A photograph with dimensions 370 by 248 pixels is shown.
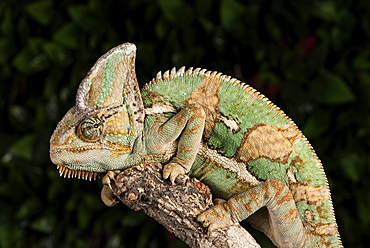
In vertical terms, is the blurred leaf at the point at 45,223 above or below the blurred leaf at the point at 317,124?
below

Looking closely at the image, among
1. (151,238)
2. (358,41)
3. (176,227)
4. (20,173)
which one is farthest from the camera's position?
(20,173)

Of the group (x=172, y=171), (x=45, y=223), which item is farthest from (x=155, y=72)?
(x=172, y=171)

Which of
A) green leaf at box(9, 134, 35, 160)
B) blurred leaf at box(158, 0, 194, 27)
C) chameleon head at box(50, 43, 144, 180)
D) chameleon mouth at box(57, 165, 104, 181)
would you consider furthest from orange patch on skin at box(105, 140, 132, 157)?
green leaf at box(9, 134, 35, 160)

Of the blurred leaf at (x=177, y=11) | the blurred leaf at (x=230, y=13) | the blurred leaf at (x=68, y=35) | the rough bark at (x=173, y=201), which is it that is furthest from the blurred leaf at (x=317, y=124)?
the blurred leaf at (x=68, y=35)

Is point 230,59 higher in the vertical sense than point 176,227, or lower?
higher

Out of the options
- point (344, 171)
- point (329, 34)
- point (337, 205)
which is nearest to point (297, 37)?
point (329, 34)

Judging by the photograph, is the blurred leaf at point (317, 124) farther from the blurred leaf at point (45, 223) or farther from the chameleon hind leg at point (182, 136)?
the blurred leaf at point (45, 223)

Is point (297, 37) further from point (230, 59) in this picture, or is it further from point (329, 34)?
point (230, 59)

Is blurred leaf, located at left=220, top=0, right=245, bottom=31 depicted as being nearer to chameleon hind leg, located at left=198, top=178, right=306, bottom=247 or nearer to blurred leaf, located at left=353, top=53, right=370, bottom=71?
blurred leaf, located at left=353, top=53, right=370, bottom=71
